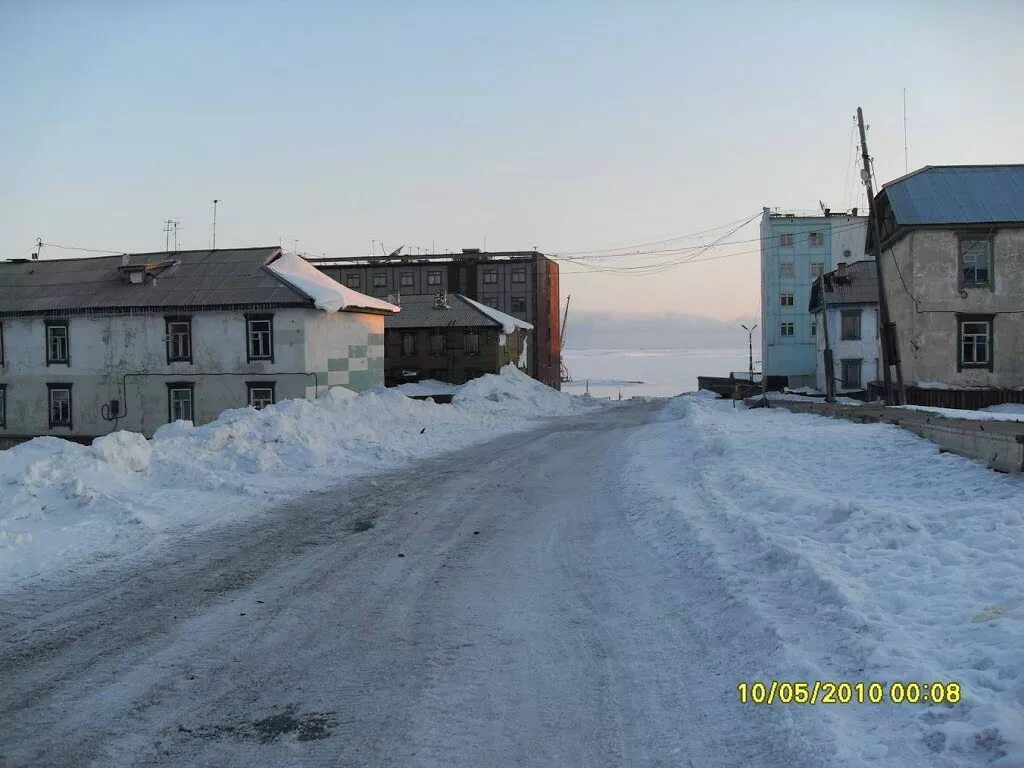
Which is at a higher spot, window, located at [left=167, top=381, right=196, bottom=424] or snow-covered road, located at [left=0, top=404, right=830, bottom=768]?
window, located at [left=167, top=381, right=196, bottom=424]

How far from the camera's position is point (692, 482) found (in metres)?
12.0

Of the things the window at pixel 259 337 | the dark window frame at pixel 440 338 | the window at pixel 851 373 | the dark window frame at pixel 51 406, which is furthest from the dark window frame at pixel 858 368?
the dark window frame at pixel 51 406

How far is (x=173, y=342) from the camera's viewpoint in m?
29.7

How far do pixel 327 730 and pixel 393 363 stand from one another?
45.0 meters

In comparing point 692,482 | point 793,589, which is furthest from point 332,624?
point 692,482

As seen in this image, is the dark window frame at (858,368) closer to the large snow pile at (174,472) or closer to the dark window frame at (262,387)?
the large snow pile at (174,472)

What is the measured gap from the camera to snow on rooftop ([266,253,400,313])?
28.3 metres

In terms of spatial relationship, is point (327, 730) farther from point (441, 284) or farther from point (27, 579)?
point (441, 284)

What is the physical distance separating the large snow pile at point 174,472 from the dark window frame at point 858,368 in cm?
3697

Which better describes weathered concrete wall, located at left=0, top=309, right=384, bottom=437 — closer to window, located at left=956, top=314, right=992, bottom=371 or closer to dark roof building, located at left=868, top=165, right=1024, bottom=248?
dark roof building, located at left=868, top=165, right=1024, bottom=248

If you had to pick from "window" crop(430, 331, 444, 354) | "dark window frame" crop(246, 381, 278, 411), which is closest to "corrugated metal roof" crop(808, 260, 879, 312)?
"window" crop(430, 331, 444, 354)

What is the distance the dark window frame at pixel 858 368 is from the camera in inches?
1918
